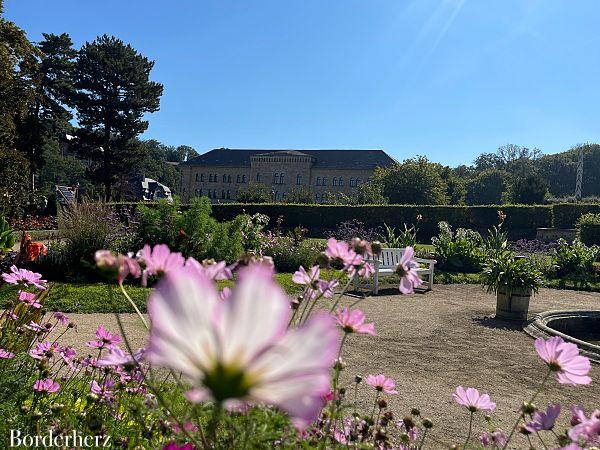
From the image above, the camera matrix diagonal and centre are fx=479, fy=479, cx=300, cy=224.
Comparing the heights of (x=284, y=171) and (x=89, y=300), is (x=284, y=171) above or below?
above

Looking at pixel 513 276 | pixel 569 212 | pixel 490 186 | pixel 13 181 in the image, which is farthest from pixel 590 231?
pixel 490 186

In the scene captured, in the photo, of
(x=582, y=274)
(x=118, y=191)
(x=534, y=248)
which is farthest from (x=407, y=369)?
(x=118, y=191)

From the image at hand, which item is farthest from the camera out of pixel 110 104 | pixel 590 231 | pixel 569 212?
pixel 110 104

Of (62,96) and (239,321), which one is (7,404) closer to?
(239,321)

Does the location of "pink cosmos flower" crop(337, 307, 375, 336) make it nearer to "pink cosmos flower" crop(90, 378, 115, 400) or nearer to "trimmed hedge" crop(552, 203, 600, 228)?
"pink cosmos flower" crop(90, 378, 115, 400)

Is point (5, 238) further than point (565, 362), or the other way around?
point (5, 238)

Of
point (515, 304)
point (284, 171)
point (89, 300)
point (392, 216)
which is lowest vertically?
point (89, 300)

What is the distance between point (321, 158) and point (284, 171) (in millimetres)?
5533

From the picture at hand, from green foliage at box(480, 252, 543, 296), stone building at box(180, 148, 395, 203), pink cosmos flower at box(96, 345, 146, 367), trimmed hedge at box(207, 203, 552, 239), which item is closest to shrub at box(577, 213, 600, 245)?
trimmed hedge at box(207, 203, 552, 239)

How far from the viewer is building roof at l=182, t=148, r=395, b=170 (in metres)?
63.1

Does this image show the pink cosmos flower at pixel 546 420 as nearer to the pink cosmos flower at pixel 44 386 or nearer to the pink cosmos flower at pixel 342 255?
the pink cosmos flower at pixel 342 255

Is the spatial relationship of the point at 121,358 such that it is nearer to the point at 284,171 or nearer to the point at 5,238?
the point at 5,238

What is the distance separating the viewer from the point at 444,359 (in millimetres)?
4695

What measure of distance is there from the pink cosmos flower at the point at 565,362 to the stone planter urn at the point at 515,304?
20.3ft
